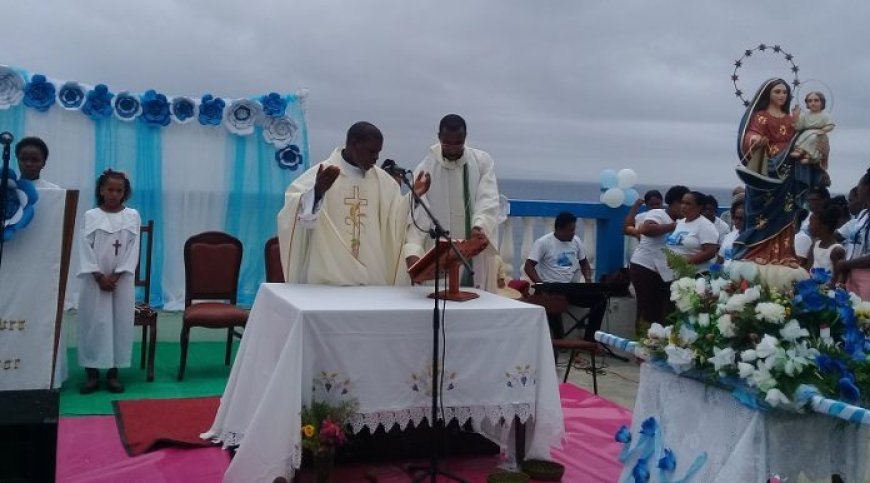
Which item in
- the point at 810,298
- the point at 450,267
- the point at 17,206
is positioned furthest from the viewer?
the point at 450,267

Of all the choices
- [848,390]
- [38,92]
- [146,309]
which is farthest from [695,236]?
[38,92]

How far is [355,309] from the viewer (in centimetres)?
447

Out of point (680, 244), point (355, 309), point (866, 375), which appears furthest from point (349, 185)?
point (680, 244)

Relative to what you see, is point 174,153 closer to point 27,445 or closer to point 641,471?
point 27,445

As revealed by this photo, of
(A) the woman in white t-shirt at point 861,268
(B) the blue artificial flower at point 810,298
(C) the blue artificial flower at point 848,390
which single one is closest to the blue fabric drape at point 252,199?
(A) the woman in white t-shirt at point 861,268

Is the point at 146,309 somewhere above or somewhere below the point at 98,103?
below

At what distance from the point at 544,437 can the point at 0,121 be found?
6.09m

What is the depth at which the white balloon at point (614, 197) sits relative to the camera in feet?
32.8

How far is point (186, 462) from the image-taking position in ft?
16.6

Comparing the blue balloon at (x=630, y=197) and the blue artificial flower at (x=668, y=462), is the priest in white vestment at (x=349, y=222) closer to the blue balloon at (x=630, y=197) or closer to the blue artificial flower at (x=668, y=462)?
the blue artificial flower at (x=668, y=462)

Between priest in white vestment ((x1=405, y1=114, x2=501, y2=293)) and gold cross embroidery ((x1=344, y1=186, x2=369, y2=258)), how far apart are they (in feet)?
1.78

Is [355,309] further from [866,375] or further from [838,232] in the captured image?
[838,232]

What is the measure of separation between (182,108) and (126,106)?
1.77ft

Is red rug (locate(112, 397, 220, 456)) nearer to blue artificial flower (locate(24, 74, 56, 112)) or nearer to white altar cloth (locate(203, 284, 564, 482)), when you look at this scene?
white altar cloth (locate(203, 284, 564, 482))
